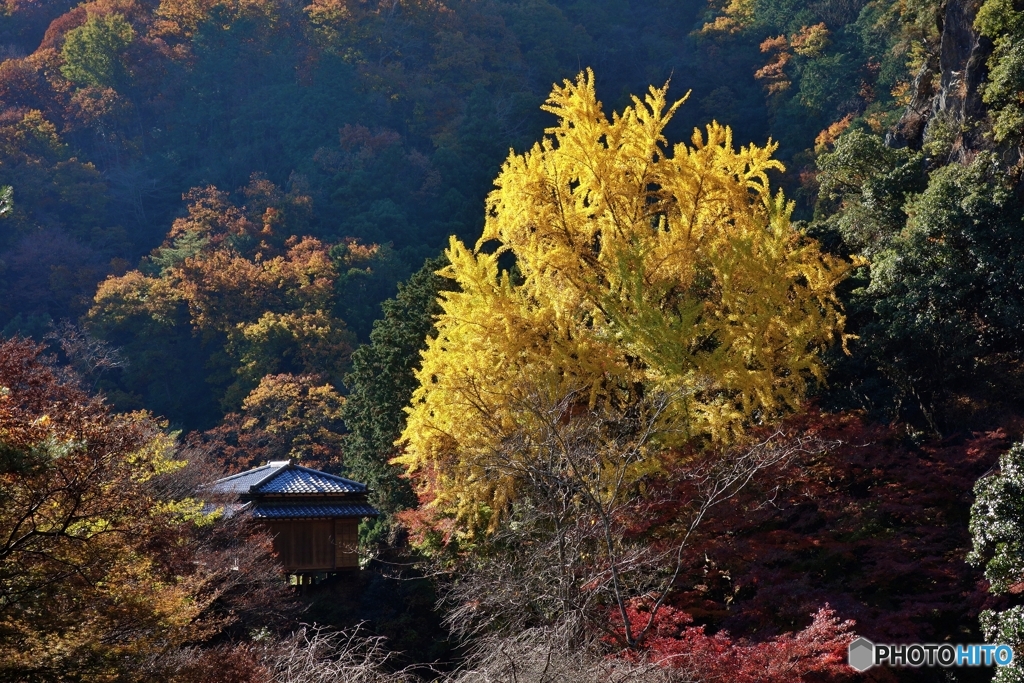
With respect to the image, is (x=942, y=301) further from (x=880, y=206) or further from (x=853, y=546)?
(x=853, y=546)

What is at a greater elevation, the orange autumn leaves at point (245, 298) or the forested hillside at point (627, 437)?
the orange autumn leaves at point (245, 298)

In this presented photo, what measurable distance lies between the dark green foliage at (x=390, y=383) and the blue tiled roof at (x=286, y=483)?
1454 millimetres

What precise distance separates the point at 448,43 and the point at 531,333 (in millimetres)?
33973

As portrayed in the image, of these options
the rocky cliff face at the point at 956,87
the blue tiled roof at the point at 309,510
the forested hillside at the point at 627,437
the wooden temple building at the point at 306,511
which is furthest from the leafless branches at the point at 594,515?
the wooden temple building at the point at 306,511

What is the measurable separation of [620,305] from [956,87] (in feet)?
28.5

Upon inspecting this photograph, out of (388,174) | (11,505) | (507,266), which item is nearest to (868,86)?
(507,266)

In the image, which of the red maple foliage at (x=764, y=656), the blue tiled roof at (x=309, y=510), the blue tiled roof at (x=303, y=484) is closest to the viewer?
the red maple foliage at (x=764, y=656)

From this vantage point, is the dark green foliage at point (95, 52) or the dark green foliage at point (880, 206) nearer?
the dark green foliage at point (880, 206)

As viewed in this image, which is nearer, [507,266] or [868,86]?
[507,266]

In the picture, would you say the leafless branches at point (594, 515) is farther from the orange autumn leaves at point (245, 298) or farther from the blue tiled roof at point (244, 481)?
the orange autumn leaves at point (245, 298)

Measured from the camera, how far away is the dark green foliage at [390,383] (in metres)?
19.9

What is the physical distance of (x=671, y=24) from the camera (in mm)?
44562

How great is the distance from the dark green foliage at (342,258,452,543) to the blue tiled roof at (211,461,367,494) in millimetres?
1454

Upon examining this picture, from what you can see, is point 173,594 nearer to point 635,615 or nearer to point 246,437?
point 635,615
